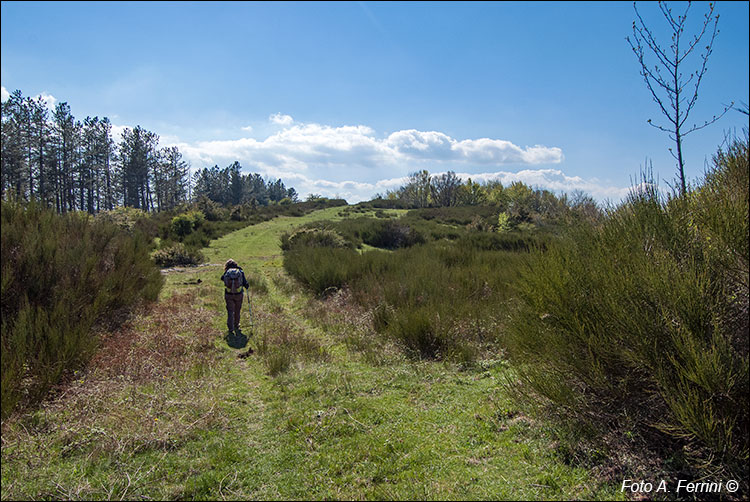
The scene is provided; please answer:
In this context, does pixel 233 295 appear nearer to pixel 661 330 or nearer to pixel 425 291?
pixel 425 291

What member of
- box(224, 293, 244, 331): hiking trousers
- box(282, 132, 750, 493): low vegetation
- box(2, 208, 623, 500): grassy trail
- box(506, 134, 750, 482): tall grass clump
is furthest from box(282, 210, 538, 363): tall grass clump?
box(224, 293, 244, 331): hiking trousers

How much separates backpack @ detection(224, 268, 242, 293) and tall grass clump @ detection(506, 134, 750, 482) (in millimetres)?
6011

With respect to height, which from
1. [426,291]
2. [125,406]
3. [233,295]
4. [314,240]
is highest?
[314,240]

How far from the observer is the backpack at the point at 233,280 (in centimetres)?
805

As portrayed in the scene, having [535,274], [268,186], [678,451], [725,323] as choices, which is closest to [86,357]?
[535,274]

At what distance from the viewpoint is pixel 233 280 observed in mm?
8055

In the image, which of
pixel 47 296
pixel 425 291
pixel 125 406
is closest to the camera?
pixel 125 406

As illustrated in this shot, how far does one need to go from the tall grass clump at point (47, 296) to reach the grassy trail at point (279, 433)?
38cm

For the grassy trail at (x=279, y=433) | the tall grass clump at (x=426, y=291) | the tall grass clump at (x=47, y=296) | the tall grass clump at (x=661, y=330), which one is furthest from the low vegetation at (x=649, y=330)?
the tall grass clump at (x=47, y=296)

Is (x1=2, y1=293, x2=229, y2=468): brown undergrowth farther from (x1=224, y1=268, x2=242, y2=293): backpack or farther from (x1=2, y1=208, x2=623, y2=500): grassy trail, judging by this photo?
(x1=224, y1=268, x2=242, y2=293): backpack

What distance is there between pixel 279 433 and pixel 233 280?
15.2 feet

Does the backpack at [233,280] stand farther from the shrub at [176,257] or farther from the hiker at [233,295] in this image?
the shrub at [176,257]

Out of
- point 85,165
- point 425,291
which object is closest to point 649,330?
point 425,291

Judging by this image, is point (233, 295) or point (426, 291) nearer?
point (233, 295)
